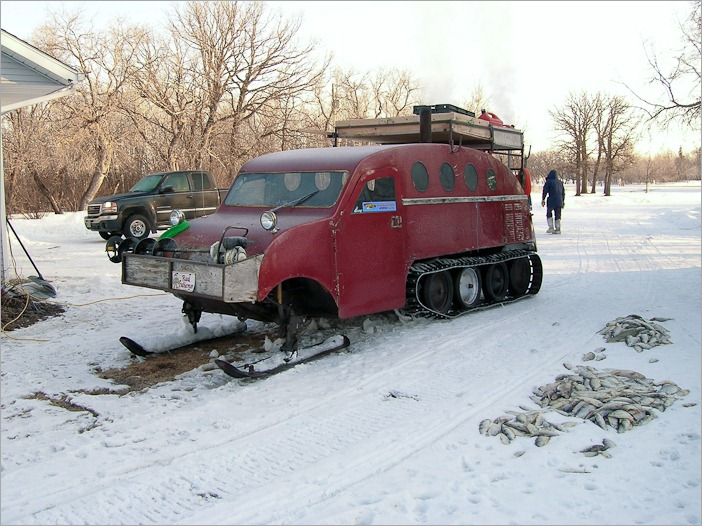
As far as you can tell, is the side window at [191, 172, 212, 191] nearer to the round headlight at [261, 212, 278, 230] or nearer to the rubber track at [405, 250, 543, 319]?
the rubber track at [405, 250, 543, 319]

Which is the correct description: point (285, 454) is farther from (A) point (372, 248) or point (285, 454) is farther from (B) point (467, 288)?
(B) point (467, 288)

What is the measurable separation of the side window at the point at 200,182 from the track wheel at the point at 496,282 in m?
11.6

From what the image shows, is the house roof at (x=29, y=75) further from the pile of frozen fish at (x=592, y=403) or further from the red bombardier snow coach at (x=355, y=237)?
the pile of frozen fish at (x=592, y=403)

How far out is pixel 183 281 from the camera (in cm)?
670

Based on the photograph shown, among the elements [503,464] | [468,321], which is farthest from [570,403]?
[468,321]

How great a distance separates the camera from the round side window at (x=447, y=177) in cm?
904

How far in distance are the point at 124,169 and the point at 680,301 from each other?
29886 millimetres

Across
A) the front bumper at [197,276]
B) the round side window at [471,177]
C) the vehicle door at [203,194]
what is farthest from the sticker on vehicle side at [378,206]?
the vehicle door at [203,194]

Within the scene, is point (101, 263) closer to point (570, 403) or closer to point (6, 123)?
point (570, 403)

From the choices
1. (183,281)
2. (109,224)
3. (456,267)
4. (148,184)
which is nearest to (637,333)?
(456,267)

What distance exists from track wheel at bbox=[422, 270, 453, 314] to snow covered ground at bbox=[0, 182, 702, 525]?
43 cm

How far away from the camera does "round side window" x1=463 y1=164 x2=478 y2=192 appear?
9.58 metres

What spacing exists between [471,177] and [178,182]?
11.9 metres

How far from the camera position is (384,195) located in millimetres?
8016
